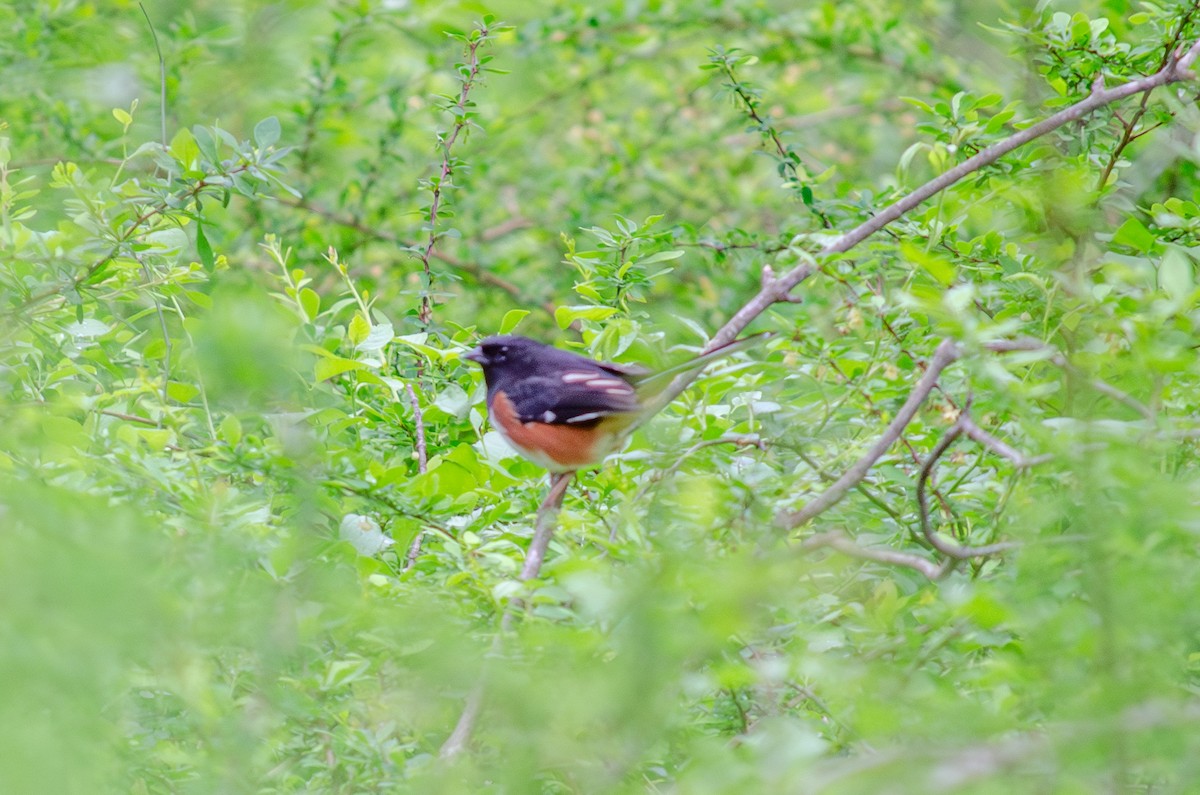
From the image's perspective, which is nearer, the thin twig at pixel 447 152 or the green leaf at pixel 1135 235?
the green leaf at pixel 1135 235

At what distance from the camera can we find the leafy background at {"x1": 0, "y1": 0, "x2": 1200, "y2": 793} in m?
1.63

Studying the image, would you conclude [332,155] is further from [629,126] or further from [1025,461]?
[1025,461]

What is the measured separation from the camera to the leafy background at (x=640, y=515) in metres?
1.63

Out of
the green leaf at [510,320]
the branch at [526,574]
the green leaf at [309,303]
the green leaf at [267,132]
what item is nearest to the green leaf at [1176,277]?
the branch at [526,574]

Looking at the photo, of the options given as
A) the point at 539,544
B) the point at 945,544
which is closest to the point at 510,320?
the point at 539,544

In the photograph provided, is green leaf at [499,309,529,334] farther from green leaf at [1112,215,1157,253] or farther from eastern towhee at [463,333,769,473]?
green leaf at [1112,215,1157,253]

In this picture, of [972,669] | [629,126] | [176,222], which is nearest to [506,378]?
[176,222]

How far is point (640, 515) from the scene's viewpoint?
2.46 metres

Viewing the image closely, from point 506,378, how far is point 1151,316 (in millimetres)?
2250

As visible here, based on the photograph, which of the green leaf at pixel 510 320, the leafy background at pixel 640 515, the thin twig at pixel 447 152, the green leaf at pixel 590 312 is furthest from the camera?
the thin twig at pixel 447 152

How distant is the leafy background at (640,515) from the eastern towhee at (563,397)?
124 millimetres

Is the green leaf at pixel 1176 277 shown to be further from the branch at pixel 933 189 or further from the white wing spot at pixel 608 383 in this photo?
the white wing spot at pixel 608 383

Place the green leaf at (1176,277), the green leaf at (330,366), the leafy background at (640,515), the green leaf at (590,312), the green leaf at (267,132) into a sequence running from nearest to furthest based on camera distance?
the leafy background at (640,515)
the green leaf at (1176,277)
the green leaf at (330,366)
the green leaf at (590,312)
the green leaf at (267,132)

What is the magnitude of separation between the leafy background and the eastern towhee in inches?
4.9
